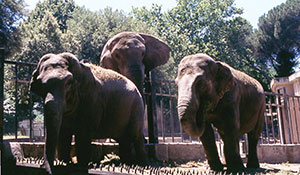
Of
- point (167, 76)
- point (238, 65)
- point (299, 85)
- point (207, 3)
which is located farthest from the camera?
point (207, 3)

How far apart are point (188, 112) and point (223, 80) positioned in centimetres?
114

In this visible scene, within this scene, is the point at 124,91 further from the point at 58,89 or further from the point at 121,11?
the point at 121,11

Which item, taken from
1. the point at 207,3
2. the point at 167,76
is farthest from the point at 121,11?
the point at 207,3

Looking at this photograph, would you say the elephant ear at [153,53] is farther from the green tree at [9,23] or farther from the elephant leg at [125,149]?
the green tree at [9,23]

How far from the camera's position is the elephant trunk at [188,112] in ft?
15.5

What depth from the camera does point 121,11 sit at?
114 feet

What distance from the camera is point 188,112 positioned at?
15.6 ft

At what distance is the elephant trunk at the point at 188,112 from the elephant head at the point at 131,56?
2866mm

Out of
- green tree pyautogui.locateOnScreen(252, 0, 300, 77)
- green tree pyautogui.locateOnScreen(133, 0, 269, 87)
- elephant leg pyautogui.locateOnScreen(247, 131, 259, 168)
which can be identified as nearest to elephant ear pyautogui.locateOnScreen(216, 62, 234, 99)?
elephant leg pyautogui.locateOnScreen(247, 131, 259, 168)

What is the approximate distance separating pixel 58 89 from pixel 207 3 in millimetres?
39027

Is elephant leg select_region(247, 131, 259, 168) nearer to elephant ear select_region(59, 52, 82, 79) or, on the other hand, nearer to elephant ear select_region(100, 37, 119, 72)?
elephant ear select_region(100, 37, 119, 72)

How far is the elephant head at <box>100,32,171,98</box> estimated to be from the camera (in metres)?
8.20

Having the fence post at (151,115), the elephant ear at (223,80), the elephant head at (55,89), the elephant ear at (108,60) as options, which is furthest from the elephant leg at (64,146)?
the elephant ear at (108,60)

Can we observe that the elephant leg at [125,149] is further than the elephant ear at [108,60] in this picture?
No
